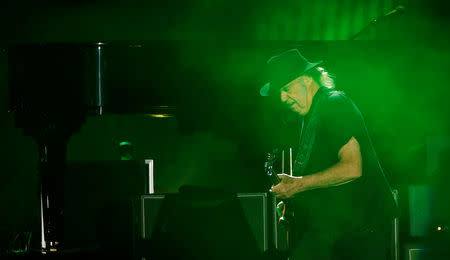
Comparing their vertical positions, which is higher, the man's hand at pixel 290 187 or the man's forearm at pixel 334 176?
the man's forearm at pixel 334 176

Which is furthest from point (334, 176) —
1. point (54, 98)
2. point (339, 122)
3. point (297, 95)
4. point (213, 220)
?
point (54, 98)

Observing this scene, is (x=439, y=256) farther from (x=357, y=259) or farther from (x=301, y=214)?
(x=357, y=259)

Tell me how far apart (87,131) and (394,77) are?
3460 millimetres

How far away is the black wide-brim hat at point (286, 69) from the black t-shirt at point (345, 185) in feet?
0.88

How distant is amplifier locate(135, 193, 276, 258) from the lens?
9.84 ft

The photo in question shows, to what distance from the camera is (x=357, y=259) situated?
1913 mm

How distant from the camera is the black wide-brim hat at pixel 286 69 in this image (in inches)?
90.2

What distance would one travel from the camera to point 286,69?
231 cm

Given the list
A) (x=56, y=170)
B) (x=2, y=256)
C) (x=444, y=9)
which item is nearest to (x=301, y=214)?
(x=56, y=170)

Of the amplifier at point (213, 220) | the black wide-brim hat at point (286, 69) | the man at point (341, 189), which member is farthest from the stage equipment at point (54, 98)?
the man at point (341, 189)

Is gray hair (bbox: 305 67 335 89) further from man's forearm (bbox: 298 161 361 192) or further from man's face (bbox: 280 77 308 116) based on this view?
man's forearm (bbox: 298 161 361 192)

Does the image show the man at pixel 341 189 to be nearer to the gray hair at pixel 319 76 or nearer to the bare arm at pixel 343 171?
the bare arm at pixel 343 171

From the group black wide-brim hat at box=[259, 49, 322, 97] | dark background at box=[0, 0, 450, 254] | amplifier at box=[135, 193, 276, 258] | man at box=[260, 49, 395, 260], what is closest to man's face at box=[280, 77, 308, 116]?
black wide-brim hat at box=[259, 49, 322, 97]

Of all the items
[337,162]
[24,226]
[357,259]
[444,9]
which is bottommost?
[24,226]
